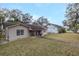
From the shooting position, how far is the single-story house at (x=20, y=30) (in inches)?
181

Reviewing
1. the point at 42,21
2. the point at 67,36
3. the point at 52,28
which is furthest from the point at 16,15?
the point at 67,36

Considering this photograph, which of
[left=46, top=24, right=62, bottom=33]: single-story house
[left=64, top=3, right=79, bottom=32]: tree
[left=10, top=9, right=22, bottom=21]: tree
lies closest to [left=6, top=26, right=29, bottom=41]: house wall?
[left=10, top=9, right=22, bottom=21]: tree

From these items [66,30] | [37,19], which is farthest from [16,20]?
[66,30]

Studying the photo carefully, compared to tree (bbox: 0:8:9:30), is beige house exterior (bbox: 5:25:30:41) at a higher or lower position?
lower

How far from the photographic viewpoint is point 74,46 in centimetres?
460

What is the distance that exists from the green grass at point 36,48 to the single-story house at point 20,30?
0.21 feet

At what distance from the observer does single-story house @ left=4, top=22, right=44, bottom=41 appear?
4.60 m

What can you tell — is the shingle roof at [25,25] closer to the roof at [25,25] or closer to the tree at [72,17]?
the roof at [25,25]

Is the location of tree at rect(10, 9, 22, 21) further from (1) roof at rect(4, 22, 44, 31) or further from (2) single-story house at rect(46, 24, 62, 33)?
(2) single-story house at rect(46, 24, 62, 33)

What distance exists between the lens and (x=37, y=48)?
4.61 metres

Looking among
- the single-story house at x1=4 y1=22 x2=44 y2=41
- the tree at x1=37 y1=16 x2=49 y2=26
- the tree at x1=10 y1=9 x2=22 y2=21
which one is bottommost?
the single-story house at x1=4 y1=22 x2=44 y2=41

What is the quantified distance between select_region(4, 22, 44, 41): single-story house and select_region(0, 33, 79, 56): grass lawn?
0.06 metres

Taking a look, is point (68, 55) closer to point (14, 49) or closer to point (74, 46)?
point (74, 46)

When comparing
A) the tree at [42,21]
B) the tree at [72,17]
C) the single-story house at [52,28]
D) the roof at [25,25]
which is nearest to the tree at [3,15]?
the roof at [25,25]
